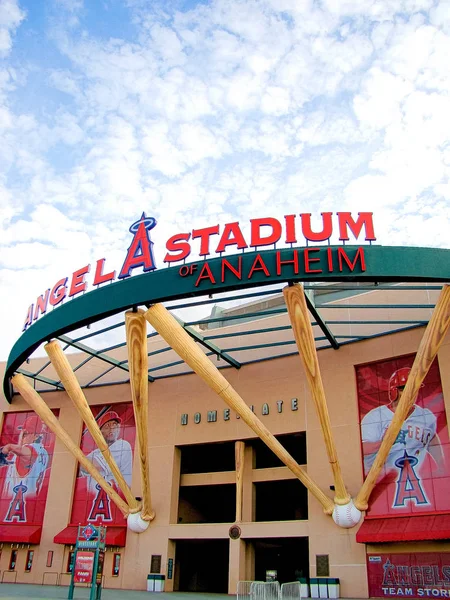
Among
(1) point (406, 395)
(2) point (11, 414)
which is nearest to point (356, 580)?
(1) point (406, 395)

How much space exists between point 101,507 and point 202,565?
31.2ft

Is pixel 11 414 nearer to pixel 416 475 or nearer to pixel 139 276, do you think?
pixel 139 276

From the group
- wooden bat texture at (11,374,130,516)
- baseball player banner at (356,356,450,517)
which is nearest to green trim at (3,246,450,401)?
baseball player banner at (356,356,450,517)

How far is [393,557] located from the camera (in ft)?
99.3

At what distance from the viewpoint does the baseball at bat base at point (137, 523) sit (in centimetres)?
3766

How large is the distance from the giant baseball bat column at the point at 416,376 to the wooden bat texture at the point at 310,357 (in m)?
1.44

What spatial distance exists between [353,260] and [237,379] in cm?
1668

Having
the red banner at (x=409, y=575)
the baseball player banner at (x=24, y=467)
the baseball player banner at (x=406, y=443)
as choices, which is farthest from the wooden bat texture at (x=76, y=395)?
the red banner at (x=409, y=575)

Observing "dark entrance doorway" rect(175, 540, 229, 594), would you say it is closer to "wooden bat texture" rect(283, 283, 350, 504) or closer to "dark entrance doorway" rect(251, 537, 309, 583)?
"dark entrance doorway" rect(251, 537, 309, 583)

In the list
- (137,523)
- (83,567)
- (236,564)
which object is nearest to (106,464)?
(137,523)

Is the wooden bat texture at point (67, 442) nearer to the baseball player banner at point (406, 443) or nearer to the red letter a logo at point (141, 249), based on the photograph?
the red letter a logo at point (141, 249)

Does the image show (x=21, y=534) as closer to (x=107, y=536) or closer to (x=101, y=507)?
(x=101, y=507)

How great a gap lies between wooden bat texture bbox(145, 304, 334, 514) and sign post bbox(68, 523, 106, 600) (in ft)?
29.5

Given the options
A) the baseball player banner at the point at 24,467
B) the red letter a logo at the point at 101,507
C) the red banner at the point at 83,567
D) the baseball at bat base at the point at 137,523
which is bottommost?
the red banner at the point at 83,567
